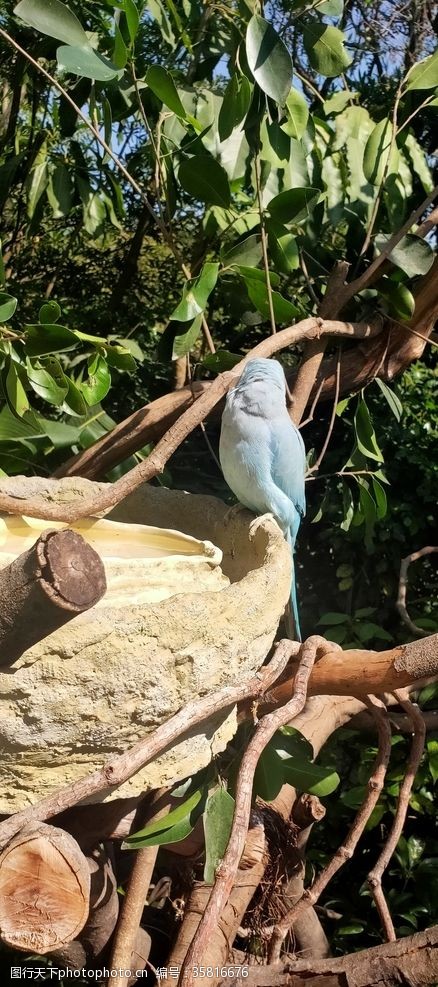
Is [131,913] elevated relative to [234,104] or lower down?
lower down

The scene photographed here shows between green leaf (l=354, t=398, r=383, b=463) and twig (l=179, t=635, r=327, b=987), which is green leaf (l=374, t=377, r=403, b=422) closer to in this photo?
green leaf (l=354, t=398, r=383, b=463)

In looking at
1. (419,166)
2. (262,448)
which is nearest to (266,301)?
(262,448)

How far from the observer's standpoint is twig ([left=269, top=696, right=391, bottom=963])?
6.57 ft

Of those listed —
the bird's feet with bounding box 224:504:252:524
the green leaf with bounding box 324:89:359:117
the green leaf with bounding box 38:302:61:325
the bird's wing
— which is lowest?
the bird's feet with bounding box 224:504:252:524

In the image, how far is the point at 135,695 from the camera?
1.41 meters

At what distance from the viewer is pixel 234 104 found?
210 centimetres

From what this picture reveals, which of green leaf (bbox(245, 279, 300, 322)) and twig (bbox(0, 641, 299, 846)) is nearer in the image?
twig (bbox(0, 641, 299, 846))

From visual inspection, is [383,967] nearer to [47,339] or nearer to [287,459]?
[287,459]

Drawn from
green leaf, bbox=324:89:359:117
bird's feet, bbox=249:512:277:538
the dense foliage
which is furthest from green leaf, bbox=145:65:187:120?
bird's feet, bbox=249:512:277:538

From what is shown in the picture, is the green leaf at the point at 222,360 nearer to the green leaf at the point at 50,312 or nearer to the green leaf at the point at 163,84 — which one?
the green leaf at the point at 50,312

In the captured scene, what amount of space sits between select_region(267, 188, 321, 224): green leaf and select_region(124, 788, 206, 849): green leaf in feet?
5.10

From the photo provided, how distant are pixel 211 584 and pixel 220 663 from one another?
0.31 metres

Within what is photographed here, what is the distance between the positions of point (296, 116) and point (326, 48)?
0.21 metres

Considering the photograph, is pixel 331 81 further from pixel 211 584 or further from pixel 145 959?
pixel 145 959
